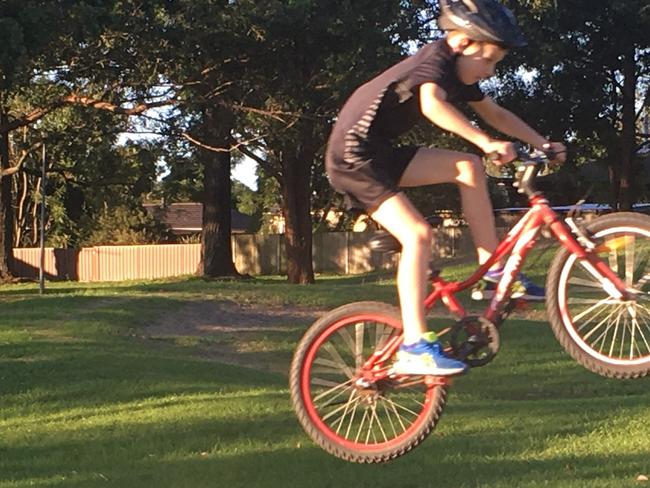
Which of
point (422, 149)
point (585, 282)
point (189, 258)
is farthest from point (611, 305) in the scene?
point (189, 258)

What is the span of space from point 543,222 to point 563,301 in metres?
0.36

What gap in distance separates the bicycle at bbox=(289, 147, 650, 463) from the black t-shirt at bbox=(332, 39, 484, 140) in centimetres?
45

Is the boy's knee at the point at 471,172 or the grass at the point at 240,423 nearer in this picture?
the boy's knee at the point at 471,172

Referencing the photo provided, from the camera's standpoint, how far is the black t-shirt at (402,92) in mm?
4043

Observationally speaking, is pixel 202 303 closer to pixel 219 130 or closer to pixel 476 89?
pixel 219 130

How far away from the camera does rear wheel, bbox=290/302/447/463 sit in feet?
14.7

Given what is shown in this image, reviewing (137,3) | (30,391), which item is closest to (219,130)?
(137,3)

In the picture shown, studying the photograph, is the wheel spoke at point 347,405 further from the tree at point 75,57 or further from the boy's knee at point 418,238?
the tree at point 75,57

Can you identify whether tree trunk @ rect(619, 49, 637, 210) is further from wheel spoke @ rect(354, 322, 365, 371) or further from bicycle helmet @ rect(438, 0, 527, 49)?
bicycle helmet @ rect(438, 0, 527, 49)

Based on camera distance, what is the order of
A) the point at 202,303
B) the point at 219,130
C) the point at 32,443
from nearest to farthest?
1. the point at 32,443
2. the point at 202,303
3. the point at 219,130

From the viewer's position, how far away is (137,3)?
19.8 meters

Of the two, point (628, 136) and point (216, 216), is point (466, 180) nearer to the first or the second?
point (216, 216)

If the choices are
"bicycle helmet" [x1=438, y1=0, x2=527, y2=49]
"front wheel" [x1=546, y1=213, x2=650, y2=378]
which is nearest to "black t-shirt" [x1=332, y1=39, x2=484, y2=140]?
"bicycle helmet" [x1=438, y1=0, x2=527, y2=49]

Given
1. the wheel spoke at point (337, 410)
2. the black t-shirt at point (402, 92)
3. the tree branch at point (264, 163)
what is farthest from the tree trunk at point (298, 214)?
the black t-shirt at point (402, 92)
